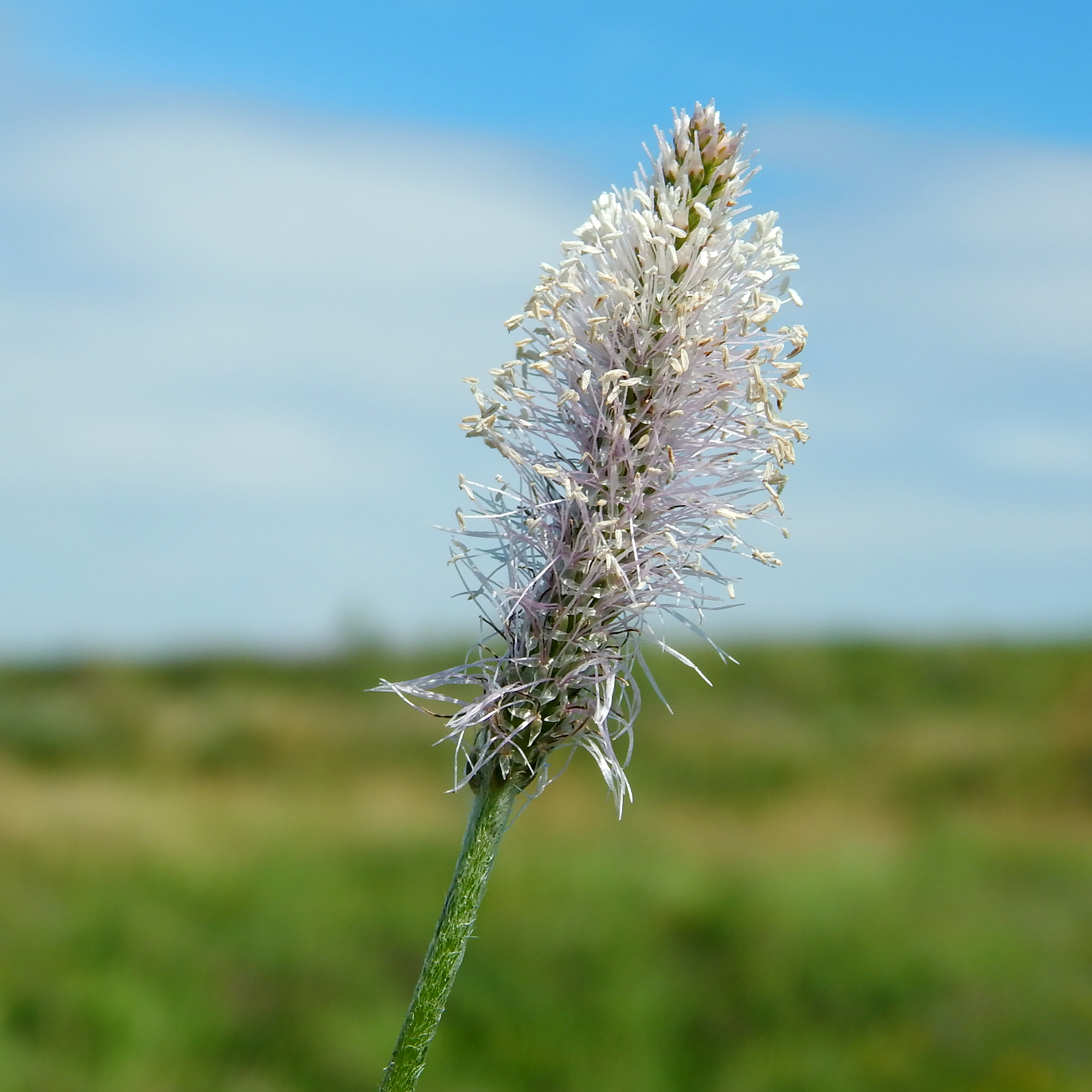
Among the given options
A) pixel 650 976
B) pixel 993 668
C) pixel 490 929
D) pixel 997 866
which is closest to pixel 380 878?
pixel 490 929

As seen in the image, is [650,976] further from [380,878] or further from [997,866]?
[997,866]

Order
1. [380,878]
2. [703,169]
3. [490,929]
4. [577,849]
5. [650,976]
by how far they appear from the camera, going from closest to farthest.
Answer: [703,169] < [650,976] < [490,929] < [380,878] < [577,849]

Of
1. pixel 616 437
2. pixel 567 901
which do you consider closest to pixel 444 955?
pixel 616 437

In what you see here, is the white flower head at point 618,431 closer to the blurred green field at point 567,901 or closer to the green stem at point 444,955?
the green stem at point 444,955

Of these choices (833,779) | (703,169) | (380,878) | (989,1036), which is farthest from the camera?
(833,779)

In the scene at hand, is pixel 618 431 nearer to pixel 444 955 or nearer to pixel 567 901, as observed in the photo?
pixel 444 955

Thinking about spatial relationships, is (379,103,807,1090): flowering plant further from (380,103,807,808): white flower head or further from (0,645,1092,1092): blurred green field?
(0,645,1092,1092): blurred green field

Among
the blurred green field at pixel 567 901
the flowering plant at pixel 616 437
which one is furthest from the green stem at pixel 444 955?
the blurred green field at pixel 567 901
